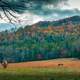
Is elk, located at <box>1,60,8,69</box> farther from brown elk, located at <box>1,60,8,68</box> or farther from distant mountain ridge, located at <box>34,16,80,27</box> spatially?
distant mountain ridge, located at <box>34,16,80,27</box>

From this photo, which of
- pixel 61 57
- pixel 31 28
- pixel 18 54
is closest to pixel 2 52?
pixel 18 54

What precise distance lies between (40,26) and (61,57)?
2.63 m

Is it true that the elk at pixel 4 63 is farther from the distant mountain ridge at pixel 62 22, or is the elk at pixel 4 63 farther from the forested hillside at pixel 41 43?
the distant mountain ridge at pixel 62 22

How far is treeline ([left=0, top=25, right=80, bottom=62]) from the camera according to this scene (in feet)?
69.9

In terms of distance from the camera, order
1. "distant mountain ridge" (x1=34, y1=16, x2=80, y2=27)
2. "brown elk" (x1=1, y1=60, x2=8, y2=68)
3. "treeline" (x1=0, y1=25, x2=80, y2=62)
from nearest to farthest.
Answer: "brown elk" (x1=1, y1=60, x2=8, y2=68)
"treeline" (x1=0, y1=25, x2=80, y2=62)
"distant mountain ridge" (x1=34, y1=16, x2=80, y2=27)

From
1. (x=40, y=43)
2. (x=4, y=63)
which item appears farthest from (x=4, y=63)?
(x=40, y=43)

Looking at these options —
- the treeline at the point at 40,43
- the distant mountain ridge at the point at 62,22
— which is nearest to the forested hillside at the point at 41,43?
the treeline at the point at 40,43

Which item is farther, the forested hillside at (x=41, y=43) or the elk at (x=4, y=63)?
the forested hillside at (x=41, y=43)

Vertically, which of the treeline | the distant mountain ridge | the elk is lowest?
the elk

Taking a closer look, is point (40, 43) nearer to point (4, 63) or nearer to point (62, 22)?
point (62, 22)

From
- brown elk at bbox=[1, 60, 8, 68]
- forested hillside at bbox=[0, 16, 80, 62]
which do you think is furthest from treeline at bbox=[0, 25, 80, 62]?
brown elk at bbox=[1, 60, 8, 68]

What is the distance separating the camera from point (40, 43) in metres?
21.6

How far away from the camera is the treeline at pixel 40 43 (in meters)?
21.3

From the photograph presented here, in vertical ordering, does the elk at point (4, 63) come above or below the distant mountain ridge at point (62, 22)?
below
